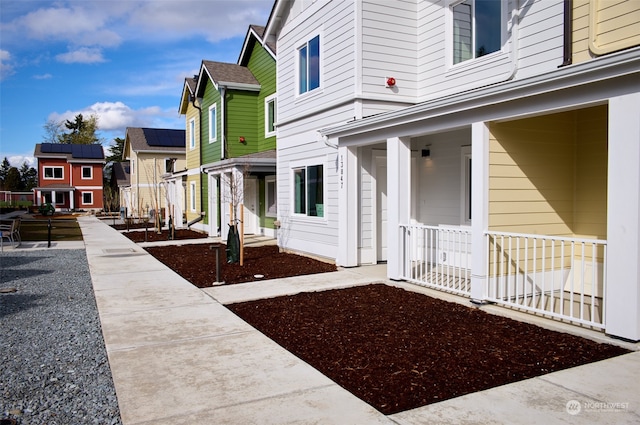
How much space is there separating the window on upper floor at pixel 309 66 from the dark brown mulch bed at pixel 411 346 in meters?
6.82

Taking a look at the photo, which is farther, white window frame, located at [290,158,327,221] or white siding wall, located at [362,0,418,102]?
white window frame, located at [290,158,327,221]

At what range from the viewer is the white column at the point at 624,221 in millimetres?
5305

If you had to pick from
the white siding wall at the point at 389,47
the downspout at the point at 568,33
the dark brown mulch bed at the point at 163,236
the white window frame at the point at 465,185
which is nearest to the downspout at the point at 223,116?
the dark brown mulch bed at the point at 163,236

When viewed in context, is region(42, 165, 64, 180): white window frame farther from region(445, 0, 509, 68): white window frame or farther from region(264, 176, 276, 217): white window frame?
region(445, 0, 509, 68): white window frame

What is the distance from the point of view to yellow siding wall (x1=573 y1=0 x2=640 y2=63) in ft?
22.6

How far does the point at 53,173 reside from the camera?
172 feet

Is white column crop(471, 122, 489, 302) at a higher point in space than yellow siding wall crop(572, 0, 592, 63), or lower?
lower

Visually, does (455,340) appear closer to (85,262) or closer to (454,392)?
(454,392)

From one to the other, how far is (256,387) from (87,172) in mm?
54139

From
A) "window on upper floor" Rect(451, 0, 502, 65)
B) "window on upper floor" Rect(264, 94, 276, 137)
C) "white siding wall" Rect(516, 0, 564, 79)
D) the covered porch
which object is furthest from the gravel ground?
"window on upper floor" Rect(264, 94, 276, 137)

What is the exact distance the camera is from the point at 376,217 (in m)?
11.3

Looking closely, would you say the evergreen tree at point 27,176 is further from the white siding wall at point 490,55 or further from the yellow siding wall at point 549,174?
the yellow siding wall at point 549,174

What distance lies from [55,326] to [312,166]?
7.33 m

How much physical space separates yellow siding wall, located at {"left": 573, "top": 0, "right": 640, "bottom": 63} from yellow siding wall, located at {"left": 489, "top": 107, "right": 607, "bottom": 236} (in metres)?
1.07
